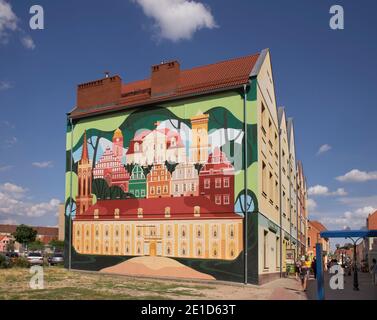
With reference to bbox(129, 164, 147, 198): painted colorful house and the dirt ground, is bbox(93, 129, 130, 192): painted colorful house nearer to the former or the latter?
bbox(129, 164, 147, 198): painted colorful house

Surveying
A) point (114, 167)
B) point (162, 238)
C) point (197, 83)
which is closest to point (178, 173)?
point (162, 238)

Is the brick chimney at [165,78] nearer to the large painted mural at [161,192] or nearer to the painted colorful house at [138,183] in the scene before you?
the large painted mural at [161,192]

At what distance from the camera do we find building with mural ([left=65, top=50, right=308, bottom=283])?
72.7ft

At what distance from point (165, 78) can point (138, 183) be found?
21.0 feet

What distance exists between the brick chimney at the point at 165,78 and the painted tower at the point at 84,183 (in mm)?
5928

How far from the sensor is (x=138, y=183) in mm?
25109

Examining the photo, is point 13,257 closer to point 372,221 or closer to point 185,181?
point 185,181

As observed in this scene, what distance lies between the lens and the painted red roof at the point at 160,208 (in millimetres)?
22397

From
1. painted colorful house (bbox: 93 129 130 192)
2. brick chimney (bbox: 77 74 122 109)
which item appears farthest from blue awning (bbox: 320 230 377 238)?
brick chimney (bbox: 77 74 122 109)

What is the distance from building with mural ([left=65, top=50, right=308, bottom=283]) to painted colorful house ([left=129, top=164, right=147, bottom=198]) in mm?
58

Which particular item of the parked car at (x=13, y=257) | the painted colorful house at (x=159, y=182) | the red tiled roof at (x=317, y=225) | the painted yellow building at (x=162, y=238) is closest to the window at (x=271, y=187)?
the painted yellow building at (x=162, y=238)

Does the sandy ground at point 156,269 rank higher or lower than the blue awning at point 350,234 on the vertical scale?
lower
